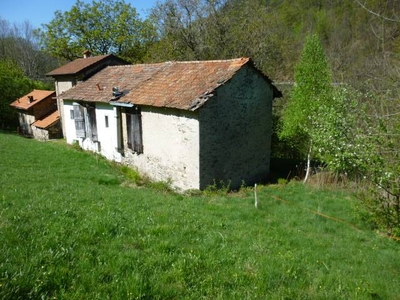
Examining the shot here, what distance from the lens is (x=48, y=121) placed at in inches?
1014

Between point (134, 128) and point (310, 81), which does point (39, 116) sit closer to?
point (134, 128)

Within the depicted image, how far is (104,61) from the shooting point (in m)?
22.2

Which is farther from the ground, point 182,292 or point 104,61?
point 104,61

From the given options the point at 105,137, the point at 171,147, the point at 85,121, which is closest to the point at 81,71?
the point at 85,121

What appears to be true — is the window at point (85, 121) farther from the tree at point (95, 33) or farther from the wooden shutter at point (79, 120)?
the tree at point (95, 33)

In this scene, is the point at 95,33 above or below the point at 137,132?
above

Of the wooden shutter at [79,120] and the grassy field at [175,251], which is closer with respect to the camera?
the grassy field at [175,251]

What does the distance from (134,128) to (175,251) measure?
1028 centimetres

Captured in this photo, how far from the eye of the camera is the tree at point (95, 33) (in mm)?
35031

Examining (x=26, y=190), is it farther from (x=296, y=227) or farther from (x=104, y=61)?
(x=104, y=61)

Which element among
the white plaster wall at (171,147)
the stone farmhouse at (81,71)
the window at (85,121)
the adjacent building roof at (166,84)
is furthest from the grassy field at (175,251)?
the stone farmhouse at (81,71)

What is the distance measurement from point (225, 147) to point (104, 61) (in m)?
14.0

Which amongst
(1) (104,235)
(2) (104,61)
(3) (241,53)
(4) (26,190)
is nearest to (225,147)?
(4) (26,190)

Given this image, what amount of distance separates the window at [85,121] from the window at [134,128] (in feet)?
13.2
